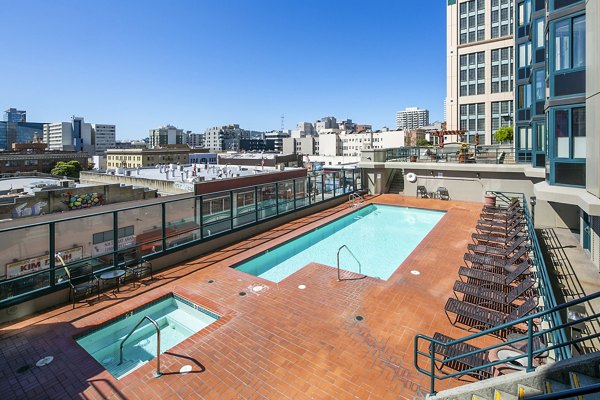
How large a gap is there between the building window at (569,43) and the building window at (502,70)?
4408cm

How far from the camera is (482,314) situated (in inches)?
225

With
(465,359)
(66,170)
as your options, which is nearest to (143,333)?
(465,359)

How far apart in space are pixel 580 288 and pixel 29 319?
491 inches

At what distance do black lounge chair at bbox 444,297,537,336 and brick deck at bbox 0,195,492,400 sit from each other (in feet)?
1.06

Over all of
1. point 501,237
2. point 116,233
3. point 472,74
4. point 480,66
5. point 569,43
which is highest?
point 480,66

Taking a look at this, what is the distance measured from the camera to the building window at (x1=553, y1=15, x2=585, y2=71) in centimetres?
847

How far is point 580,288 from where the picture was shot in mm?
7879

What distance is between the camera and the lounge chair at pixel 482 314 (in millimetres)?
5410

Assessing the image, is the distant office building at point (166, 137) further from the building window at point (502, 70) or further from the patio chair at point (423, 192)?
the patio chair at point (423, 192)

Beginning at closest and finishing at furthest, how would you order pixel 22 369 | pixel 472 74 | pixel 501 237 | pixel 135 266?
1. pixel 22 369
2. pixel 135 266
3. pixel 501 237
4. pixel 472 74

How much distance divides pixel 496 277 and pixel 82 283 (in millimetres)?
9302

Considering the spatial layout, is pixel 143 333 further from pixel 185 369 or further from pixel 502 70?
pixel 502 70

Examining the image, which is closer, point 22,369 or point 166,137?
point 22,369

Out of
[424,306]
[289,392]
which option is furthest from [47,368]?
[424,306]
